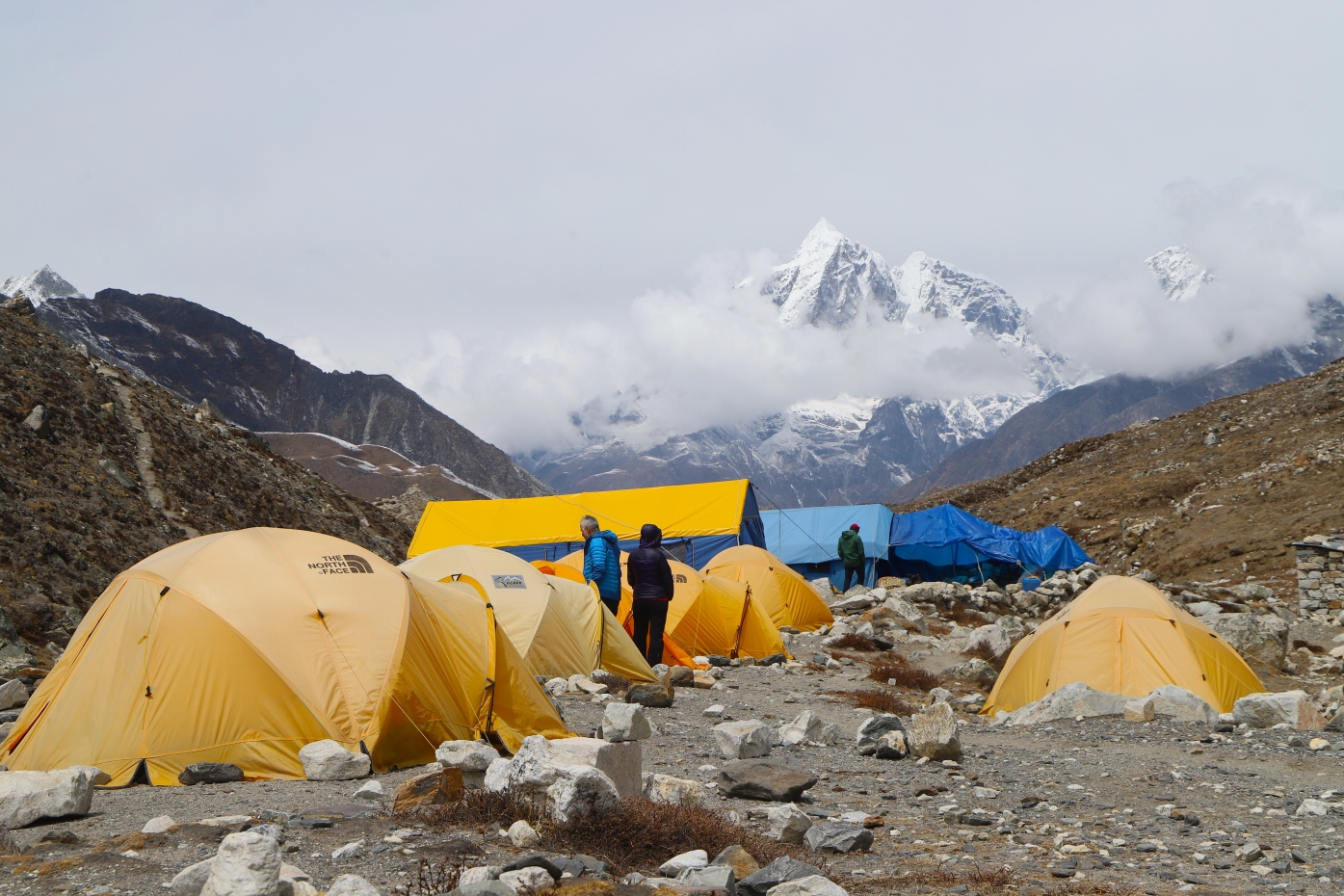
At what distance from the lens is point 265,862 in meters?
3.80

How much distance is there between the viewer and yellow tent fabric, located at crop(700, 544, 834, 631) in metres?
21.0

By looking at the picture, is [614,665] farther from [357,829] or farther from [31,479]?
[31,479]

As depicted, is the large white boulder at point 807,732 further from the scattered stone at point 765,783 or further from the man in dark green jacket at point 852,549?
the man in dark green jacket at point 852,549

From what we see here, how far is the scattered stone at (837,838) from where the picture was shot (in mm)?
5695

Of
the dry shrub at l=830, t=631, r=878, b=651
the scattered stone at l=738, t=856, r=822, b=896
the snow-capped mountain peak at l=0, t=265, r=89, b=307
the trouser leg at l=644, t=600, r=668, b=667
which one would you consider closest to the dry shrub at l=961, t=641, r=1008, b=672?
the dry shrub at l=830, t=631, r=878, b=651

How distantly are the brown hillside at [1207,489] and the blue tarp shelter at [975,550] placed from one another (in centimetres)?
419

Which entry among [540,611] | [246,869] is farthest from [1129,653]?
[246,869]

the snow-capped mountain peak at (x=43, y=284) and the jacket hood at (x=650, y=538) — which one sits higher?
the snow-capped mountain peak at (x=43, y=284)

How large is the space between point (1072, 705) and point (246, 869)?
9.38 meters

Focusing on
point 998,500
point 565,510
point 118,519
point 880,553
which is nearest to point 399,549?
point 565,510

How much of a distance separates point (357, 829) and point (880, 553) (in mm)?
27473

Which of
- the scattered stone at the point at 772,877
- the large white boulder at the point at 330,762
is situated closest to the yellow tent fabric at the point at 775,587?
the large white boulder at the point at 330,762

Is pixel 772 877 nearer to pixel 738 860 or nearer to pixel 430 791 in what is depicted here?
pixel 738 860

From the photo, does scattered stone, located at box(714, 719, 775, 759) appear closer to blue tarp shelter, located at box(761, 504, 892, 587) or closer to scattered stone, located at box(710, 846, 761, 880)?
scattered stone, located at box(710, 846, 761, 880)
